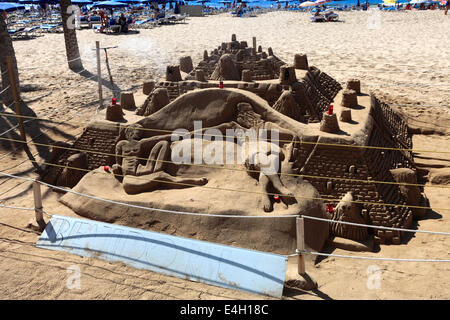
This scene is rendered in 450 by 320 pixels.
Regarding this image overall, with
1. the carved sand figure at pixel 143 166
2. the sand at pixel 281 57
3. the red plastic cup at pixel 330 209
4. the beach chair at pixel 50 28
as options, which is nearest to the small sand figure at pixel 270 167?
the red plastic cup at pixel 330 209

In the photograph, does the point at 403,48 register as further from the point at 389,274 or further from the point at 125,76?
the point at 389,274

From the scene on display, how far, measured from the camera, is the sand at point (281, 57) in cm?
543

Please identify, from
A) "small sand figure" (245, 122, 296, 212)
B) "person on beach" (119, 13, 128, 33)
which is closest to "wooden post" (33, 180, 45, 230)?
"small sand figure" (245, 122, 296, 212)

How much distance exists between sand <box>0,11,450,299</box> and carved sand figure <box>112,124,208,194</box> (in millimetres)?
1173

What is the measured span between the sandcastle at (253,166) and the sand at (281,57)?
2.20 feet

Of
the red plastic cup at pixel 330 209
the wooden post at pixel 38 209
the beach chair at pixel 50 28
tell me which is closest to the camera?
the wooden post at pixel 38 209

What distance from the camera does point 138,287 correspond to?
5.38m

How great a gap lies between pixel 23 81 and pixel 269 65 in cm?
990

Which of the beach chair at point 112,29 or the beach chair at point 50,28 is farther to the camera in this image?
the beach chair at point 50,28

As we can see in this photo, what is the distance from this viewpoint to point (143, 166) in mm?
8047

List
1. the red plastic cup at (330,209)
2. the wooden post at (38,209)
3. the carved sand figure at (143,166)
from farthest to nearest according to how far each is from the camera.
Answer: the carved sand figure at (143,166)
the red plastic cup at (330,209)
the wooden post at (38,209)

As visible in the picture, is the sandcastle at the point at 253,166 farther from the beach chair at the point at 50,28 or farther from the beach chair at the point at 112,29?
the beach chair at the point at 50,28

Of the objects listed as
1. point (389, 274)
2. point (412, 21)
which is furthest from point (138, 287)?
point (412, 21)
